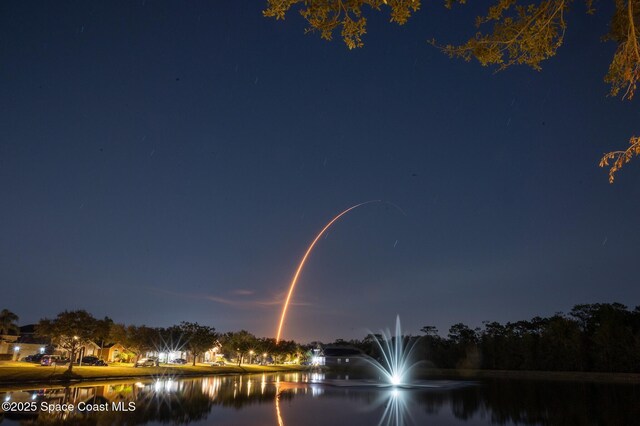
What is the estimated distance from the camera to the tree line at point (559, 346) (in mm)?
69062

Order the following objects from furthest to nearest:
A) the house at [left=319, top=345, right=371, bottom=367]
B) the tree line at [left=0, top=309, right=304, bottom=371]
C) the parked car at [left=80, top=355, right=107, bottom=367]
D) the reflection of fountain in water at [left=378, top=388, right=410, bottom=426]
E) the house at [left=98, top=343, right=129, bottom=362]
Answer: the house at [left=319, top=345, right=371, bottom=367], the house at [left=98, top=343, right=129, bottom=362], the parked car at [left=80, top=355, right=107, bottom=367], the tree line at [left=0, top=309, right=304, bottom=371], the reflection of fountain in water at [left=378, top=388, right=410, bottom=426]

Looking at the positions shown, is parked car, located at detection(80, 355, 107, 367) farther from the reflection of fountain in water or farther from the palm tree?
the reflection of fountain in water

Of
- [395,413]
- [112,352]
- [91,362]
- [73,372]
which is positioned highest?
[112,352]

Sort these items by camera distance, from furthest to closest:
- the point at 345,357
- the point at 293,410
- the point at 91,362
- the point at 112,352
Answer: the point at 345,357 < the point at 112,352 < the point at 91,362 < the point at 293,410

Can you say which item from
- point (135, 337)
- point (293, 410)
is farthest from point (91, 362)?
point (293, 410)

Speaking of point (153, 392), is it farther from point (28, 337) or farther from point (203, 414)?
point (28, 337)

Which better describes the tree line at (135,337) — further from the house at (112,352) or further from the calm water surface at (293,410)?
the calm water surface at (293,410)

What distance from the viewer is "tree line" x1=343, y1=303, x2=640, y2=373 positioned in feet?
227

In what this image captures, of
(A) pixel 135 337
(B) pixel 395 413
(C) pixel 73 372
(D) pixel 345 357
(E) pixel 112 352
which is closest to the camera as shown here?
(B) pixel 395 413

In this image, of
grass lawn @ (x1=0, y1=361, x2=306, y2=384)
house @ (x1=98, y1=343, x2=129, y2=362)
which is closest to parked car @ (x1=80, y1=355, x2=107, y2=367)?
grass lawn @ (x1=0, y1=361, x2=306, y2=384)

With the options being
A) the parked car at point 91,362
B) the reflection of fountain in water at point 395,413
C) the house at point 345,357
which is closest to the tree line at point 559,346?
the house at point 345,357

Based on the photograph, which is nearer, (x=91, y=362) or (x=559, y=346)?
(x=91, y=362)

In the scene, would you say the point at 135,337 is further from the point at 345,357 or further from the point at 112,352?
the point at 345,357

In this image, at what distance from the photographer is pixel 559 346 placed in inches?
3056
